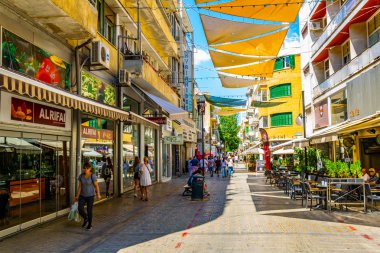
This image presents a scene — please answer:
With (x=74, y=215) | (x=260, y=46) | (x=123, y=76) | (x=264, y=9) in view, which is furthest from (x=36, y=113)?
(x=260, y=46)

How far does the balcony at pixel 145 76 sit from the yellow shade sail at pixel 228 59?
3.70 meters

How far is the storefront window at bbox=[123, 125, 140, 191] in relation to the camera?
17656 millimetres

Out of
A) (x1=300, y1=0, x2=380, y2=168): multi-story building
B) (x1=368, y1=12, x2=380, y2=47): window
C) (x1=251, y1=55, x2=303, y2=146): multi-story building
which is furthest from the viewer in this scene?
(x1=251, y1=55, x2=303, y2=146): multi-story building

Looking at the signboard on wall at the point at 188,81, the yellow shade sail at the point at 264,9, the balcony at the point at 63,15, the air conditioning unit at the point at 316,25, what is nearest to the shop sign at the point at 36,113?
the balcony at the point at 63,15

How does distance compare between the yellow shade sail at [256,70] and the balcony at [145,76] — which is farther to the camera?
the yellow shade sail at [256,70]

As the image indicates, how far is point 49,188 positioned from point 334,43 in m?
21.0

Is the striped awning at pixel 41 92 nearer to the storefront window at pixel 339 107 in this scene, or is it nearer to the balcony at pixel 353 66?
the balcony at pixel 353 66

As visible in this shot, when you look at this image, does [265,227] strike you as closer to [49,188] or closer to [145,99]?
[49,188]

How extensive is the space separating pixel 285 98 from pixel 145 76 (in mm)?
29921

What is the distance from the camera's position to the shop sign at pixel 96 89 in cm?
1281

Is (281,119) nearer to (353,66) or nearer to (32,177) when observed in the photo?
(353,66)

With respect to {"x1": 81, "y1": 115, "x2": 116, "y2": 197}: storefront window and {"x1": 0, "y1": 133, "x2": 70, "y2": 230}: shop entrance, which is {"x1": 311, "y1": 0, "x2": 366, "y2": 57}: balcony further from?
{"x1": 0, "y1": 133, "x2": 70, "y2": 230}: shop entrance

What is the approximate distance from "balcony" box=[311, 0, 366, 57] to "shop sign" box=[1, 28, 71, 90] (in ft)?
49.2

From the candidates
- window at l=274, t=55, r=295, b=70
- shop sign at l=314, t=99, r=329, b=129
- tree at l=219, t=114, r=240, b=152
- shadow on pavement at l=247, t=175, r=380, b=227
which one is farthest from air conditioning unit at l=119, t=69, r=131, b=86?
tree at l=219, t=114, r=240, b=152
